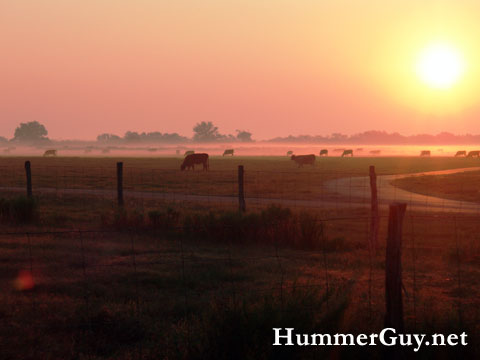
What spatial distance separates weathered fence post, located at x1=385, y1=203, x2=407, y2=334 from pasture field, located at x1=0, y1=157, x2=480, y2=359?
0.31 m

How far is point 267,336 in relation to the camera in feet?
21.4

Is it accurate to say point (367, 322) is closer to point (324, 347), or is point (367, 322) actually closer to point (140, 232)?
point (324, 347)

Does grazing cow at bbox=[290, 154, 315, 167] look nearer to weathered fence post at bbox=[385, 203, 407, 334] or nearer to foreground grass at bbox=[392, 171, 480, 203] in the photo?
foreground grass at bbox=[392, 171, 480, 203]

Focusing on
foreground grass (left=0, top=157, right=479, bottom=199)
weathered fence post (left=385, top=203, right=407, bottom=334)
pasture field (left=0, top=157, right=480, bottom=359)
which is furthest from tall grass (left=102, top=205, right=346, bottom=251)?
foreground grass (left=0, top=157, right=479, bottom=199)

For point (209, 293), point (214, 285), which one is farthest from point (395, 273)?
point (214, 285)

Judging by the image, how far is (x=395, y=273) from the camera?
21.4ft

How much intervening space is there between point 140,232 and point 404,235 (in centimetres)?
809

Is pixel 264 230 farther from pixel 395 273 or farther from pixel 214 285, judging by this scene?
pixel 395 273

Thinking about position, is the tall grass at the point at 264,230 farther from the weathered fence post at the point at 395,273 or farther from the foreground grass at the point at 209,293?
the weathered fence post at the point at 395,273

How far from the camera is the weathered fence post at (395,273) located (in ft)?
21.2

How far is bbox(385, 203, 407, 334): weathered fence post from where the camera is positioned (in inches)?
255

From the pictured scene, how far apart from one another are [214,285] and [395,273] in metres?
5.31

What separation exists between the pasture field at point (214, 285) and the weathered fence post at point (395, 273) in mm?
309

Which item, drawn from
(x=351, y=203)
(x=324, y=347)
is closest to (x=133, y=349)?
(x=324, y=347)
